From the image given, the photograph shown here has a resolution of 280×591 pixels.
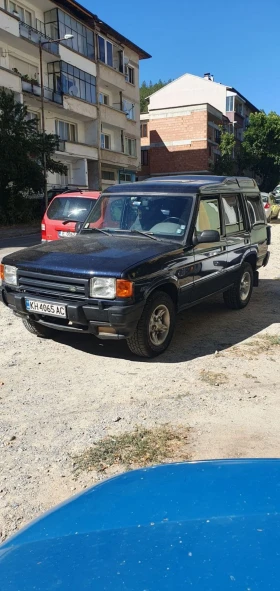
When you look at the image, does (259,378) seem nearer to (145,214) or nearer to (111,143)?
(145,214)

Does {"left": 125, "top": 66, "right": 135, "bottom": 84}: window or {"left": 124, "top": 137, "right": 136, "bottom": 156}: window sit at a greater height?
{"left": 125, "top": 66, "right": 135, "bottom": 84}: window

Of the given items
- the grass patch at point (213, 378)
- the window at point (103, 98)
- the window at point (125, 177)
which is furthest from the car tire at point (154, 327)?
the window at point (125, 177)

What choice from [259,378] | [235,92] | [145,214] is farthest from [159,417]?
[235,92]

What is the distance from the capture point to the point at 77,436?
11.5 ft

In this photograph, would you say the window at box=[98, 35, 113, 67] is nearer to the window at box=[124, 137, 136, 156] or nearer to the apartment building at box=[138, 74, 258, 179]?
the window at box=[124, 137, 136, 156]

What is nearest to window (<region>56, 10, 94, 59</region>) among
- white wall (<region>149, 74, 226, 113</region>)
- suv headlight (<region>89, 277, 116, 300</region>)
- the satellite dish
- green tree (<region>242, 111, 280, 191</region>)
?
the satellite dish

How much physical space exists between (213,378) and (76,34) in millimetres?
32581

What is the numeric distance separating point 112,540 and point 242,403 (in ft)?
9.40

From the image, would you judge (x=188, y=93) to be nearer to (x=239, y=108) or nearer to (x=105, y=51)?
(x=239, y=108)

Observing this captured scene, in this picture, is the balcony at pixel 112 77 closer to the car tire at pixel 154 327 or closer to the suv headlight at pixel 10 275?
the suv headlight at pixel 10 275

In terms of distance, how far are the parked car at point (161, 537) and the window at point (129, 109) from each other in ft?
129

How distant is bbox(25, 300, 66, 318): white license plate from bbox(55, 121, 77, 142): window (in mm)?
28652

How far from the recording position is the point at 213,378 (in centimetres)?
462

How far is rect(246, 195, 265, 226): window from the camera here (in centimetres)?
772
